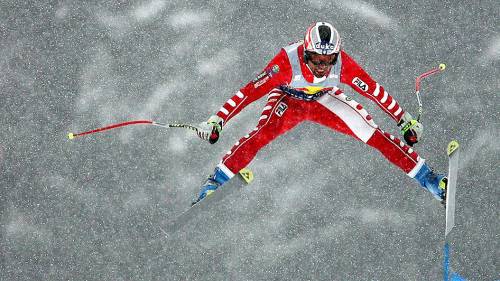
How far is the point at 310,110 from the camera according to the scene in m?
6.98

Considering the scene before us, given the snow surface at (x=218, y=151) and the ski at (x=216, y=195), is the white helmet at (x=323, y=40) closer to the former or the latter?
the ski at (x=216, y=195)

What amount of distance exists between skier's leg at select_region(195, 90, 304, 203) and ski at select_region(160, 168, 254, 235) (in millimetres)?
77

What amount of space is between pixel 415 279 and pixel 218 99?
2.17 m

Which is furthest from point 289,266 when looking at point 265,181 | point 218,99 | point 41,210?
point 41,210

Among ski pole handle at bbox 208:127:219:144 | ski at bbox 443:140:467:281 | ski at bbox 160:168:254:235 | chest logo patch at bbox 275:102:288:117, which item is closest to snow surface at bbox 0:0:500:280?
ski at bbox 160:168:254:235

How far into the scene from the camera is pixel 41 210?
782 centimetres

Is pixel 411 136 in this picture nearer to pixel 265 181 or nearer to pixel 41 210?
pixel 265 181

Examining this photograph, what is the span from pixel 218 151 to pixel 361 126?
1.47m

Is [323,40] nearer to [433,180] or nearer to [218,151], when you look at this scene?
[433,180]

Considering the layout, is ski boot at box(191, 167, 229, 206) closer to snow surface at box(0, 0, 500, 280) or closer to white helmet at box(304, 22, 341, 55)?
snow surface at box(0, 0, 500, 280)

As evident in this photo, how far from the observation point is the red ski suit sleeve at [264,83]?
666cm

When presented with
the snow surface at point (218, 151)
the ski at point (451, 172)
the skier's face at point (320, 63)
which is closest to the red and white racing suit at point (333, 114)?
the skier's face at point (320, 63)

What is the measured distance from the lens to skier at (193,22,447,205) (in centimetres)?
668

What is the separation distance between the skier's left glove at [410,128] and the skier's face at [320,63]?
70cm
